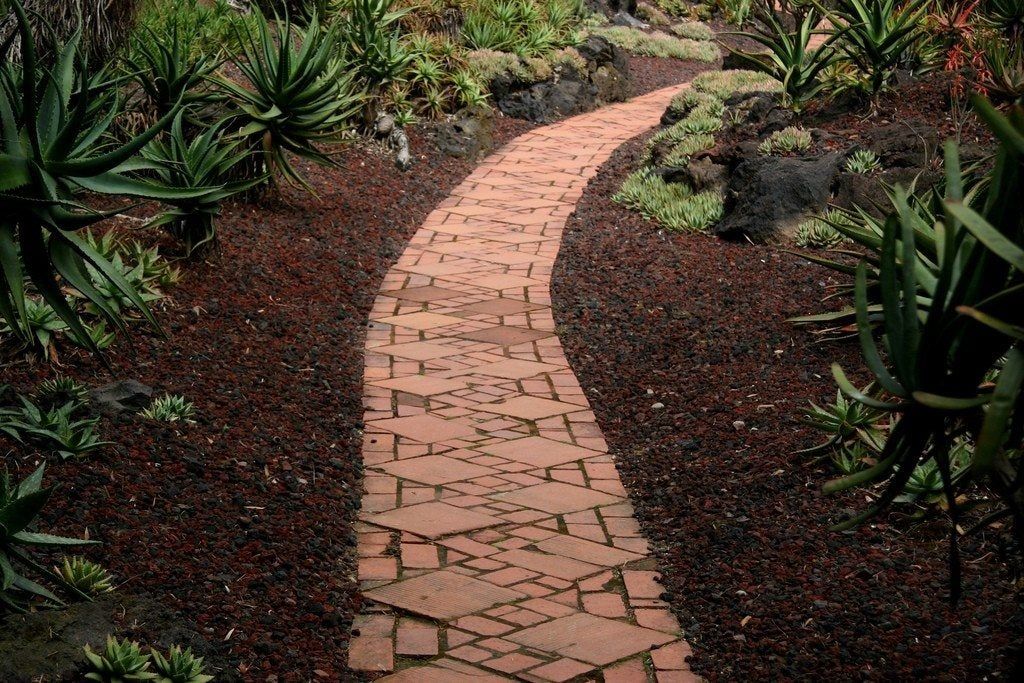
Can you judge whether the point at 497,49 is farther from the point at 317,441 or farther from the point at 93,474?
the point at 93,474

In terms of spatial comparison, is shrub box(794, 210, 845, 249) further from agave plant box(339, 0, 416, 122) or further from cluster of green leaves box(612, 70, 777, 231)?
agave plant box(339, 0, 416, 122)

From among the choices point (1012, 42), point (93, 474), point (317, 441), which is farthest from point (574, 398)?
point (1012, 42)

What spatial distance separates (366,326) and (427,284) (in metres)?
0.83

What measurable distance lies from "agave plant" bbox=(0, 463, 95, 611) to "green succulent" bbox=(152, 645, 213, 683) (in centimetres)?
42

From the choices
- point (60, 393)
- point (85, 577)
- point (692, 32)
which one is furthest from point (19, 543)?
point (692, 32)

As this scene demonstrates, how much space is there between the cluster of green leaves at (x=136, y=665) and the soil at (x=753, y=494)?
1.55m

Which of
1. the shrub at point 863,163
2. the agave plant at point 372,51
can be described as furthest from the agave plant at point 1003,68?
the agave plant at point 372,51

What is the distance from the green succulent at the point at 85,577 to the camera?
3.18 meters

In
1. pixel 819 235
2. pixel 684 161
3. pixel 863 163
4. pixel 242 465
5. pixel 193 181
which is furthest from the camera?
pixel 684 161

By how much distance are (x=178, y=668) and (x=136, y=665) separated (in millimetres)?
115

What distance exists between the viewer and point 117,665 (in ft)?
9.21

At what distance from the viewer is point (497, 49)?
12.1 metres

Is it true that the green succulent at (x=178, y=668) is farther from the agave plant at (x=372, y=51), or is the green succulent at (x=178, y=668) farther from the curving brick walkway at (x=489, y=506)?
the agave plant at (x=372, y=51)

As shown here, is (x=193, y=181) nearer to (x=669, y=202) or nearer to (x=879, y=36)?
(x=669, y=202)
